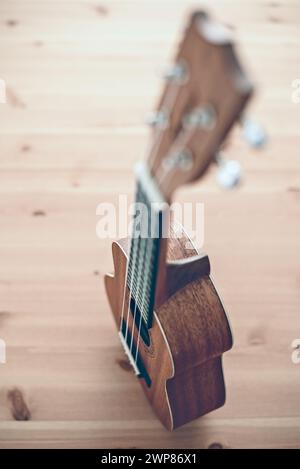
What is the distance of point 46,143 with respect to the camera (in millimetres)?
1505

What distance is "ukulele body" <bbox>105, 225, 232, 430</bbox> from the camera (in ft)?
3.09

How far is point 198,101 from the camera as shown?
0.64 metres

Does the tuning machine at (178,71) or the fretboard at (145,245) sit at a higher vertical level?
the tuning machine at (178,71)

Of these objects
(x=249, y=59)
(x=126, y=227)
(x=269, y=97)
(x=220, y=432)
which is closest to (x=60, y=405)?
(x=220, y=432)

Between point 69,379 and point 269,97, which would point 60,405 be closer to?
point 69,379

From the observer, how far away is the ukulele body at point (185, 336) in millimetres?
943

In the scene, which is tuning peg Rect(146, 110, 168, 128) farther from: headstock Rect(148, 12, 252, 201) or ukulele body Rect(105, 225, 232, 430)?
ukulele body Rect(105, 225, 232, 430)

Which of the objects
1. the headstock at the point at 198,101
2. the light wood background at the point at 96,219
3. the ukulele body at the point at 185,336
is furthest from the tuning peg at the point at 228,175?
the light wood background at the point at 96,219

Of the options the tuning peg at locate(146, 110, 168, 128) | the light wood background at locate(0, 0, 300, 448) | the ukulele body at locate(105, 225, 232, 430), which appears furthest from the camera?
the light wood background at locate(0, 0, 300, 448)

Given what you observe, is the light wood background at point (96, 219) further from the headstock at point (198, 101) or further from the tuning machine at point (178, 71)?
the tuning machine at point (178, 71)

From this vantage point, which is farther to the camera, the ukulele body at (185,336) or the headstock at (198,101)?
the ukulele body at (185,336)

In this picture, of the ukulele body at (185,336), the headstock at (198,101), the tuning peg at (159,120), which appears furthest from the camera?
the ukulele body at (185,336)

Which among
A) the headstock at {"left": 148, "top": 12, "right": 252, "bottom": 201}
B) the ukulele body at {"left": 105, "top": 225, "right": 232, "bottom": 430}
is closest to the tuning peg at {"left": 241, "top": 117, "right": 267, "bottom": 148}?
the headstock at {"left": 148, "top": 12, "right": 252, "bottom": 201}

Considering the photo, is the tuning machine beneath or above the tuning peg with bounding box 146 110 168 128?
above
